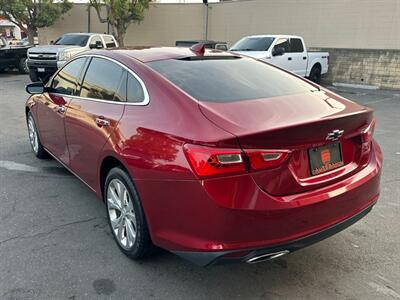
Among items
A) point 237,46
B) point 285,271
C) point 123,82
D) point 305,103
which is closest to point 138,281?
point 285,271

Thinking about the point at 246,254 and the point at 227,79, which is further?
the point at 227,79

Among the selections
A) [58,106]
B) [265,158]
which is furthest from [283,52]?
[265,158]

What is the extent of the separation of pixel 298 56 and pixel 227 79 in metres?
11.8

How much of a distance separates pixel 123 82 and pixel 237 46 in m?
11.0

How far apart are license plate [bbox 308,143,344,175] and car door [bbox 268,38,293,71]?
35.6 ft

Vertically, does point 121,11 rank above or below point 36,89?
above

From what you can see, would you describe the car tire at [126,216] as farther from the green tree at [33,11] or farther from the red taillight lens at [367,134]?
the green tree at [33,11]

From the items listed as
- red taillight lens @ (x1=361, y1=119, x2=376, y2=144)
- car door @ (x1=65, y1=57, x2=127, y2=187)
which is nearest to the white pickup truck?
car door @ (x1=65, y1=57, x2=127, y2=187)

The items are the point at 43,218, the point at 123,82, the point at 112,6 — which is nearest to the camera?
the point at 123,82

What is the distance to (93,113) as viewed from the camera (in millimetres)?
3537

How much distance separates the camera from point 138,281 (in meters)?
2.95

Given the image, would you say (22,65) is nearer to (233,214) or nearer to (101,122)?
(101,122)

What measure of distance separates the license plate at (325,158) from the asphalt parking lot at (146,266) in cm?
89

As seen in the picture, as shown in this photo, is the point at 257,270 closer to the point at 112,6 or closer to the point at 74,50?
the point at 74,50
